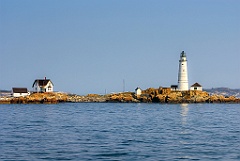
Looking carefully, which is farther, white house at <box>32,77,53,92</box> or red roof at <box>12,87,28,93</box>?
red roof at <box>12,87,28,93</box>

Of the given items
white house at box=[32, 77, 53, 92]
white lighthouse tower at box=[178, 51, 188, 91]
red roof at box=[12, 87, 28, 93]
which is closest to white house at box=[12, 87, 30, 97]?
red roof at box=[12, 87, 28, 93]

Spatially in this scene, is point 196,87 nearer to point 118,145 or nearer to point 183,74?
point 183,74

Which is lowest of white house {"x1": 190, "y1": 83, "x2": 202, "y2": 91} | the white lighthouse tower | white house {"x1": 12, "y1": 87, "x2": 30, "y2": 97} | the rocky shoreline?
the rocky shoreline

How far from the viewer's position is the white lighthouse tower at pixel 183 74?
11188 centimetres

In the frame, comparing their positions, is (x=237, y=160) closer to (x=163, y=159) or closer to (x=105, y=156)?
(x=163, y=159)

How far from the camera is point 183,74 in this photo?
4407 inches

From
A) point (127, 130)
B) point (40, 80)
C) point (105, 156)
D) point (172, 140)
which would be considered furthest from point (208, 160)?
point (40, 80)

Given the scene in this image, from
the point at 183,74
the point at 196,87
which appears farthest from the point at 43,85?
the point at 196,87

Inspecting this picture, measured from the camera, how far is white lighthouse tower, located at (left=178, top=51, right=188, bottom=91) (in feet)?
367

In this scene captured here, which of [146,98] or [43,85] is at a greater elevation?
[43,85]

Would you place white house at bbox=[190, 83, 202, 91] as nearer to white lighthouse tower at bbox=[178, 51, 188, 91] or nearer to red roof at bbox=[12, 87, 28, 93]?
white lighthouse tower at bbox=[178, 51, 188, 91]

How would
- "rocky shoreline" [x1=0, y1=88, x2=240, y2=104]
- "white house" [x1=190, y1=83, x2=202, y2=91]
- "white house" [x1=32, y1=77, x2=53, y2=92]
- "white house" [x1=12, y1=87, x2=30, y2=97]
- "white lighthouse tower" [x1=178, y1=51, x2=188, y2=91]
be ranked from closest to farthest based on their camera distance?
"rocky shoreline" [x1=0, y1=88, x2=240, y2=104]
"white lighthouse tower" [x1=178, y1=51, x2=188, y2=91]
"white house" [x1=32, y1=77, x2=53, y2=92]
"white house" [x1=12, y1=87, x2=30, y2=97]
"white house" [x1=190, y1=83, x2=202, y2=91]

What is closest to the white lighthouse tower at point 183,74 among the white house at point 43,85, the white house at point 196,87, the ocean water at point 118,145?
the white house at point 196,87

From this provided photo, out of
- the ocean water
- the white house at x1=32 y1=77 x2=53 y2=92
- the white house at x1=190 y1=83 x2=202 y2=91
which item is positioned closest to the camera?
the ocean water
